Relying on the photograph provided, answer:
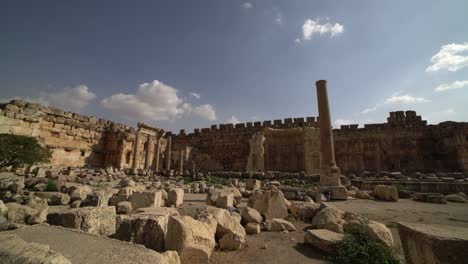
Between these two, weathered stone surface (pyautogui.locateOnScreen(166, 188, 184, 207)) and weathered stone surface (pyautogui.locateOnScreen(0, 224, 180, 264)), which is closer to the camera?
weathered stone surface (pyautogui.locateOnScreen(0, 224, 180, 264))

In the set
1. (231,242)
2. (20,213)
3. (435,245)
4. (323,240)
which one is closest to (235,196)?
(231,242)

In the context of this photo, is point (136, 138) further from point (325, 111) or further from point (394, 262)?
point (394, 262)

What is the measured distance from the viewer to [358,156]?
22672mm

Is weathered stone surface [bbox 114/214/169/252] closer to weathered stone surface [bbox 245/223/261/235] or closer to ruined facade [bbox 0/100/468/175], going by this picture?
weathered stone surface [bbox 245/223/261/235]

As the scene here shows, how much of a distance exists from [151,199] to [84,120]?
17.8 metres

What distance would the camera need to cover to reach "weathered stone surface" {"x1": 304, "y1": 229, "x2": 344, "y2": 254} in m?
3.32

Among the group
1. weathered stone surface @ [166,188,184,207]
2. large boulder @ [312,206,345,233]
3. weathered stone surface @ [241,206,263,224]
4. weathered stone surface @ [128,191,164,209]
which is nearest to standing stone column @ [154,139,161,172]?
weathered stone surface @ [166,188,184,207]

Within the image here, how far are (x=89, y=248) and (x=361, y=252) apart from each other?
132 inches

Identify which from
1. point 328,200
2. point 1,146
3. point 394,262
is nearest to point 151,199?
point 394,262

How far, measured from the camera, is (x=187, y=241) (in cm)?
293

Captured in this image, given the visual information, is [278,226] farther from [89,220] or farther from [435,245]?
[89,220]

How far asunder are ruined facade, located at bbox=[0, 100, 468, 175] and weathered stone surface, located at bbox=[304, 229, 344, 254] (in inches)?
647

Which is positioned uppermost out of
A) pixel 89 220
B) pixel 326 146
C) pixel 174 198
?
pixel 326 146

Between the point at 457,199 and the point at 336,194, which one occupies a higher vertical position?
the point at 336,194
